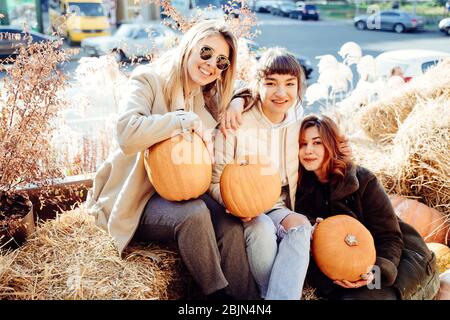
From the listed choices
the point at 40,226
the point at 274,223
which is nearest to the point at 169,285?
the point at 274,223

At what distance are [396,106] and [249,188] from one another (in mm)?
2316

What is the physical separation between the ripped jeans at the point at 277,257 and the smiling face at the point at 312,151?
37cm

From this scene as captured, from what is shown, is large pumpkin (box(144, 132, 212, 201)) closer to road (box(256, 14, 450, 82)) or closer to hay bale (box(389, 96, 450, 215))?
hay bale (box(389, 96, 450, 215))

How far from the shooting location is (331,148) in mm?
2371

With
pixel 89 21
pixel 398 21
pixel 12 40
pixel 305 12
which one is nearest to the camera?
pixel 12 40

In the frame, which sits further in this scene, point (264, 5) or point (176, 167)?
point (264, 5)

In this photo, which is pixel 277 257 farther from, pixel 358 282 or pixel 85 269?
pixel 85 269

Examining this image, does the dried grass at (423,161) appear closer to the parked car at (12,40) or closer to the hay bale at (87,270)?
the hay bale at (87,270)

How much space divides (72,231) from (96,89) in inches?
56.8

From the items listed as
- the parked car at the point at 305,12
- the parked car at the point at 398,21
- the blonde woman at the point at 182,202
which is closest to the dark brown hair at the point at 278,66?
the blonde woman at the point at 182,202

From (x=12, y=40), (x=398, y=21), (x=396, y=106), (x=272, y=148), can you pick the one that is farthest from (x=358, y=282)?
(x=398, y=21)

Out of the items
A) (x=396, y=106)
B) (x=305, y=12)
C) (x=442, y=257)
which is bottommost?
(x=442, y=257)

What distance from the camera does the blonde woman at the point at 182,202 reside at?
2037 millimetres

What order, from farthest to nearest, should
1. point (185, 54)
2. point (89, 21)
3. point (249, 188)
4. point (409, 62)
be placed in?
point (89, 21) < point (409, 62) < point (185, 54) < point (249, 188)
